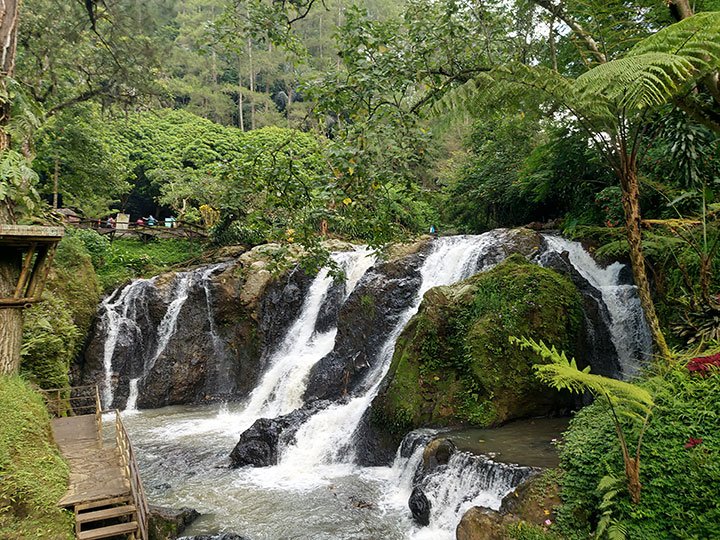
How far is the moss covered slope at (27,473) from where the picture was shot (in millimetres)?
5008

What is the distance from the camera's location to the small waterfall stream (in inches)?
274

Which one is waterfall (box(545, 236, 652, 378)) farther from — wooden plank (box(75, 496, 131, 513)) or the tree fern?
wooden plank (box(75, 496, 131, 513))

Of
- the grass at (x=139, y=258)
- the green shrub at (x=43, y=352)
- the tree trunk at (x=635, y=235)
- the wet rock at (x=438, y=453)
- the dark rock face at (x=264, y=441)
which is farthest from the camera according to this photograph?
the grass at (x=139, y=258)

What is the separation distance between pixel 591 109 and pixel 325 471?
772cm

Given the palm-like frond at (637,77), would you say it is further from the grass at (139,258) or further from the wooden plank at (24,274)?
the grass at (139,258)

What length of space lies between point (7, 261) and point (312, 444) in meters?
6.39

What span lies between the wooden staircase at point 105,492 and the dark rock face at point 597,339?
8.06 meters

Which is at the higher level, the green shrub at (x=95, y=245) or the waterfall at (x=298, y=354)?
the green shrub at (x=95, y=245)

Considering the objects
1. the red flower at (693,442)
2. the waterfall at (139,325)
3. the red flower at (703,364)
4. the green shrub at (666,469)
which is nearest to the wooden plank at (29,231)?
the green shrub at (666,469)

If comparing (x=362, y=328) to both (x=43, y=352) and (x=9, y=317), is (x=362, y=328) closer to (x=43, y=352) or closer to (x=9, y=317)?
(x=43, y=352)

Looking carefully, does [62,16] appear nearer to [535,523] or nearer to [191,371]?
[191,371]

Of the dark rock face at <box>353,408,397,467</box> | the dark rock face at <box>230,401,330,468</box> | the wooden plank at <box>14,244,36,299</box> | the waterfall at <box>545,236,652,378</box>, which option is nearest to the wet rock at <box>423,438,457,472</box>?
the dark rock face at <box>353,408,397,467</box>

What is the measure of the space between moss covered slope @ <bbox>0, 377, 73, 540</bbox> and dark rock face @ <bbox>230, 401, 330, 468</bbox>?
378cm

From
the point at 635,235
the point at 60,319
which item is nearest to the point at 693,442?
the point at 635,235
